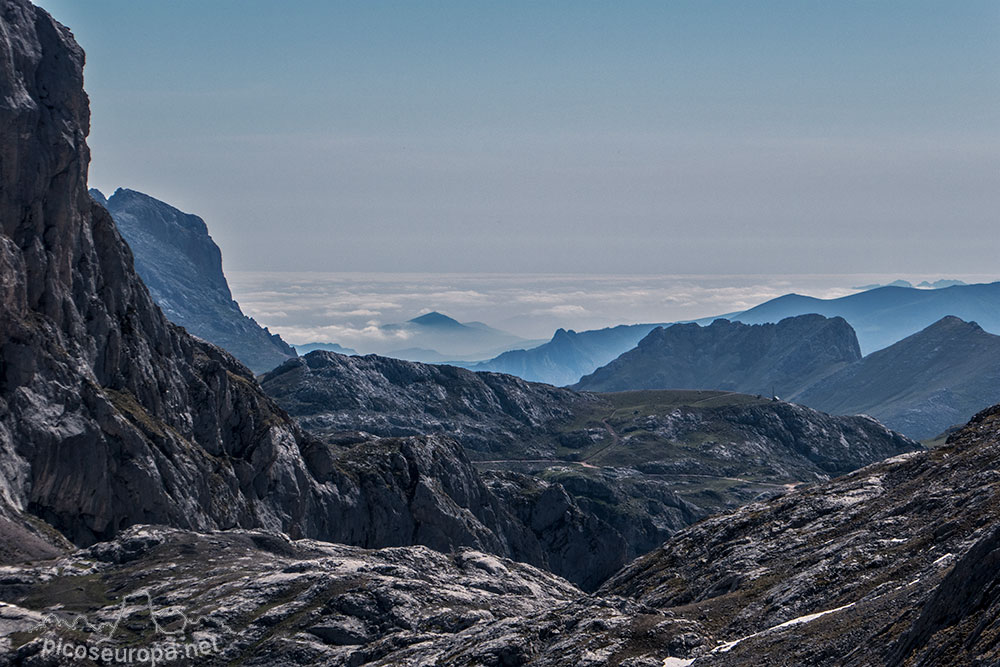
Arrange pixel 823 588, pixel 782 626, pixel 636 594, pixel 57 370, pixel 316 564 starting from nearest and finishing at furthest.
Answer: pixel 782 626, pixel 823 588, pixel 636 594, pixel 316 564, pixel 57 370

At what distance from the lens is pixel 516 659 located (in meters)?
97.1

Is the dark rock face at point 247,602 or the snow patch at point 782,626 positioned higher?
the snow patch at point 782,626

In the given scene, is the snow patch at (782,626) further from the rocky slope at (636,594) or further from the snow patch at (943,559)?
the snow patch at (943,559)

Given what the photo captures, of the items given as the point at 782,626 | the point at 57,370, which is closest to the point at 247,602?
the point at 57,370

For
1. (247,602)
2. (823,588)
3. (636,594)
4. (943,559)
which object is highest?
(943,559)

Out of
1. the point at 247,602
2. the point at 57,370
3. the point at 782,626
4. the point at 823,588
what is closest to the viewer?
the point at 782,626

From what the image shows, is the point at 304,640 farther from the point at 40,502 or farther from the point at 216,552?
the point at 40,502

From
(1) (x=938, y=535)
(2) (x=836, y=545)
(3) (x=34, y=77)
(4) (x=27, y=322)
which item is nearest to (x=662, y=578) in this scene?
(2) (x=836, y=545)

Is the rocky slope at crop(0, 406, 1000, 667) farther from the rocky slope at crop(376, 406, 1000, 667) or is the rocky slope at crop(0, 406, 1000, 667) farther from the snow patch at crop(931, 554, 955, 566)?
the snow patch at crop(931, 554, 955, 566)

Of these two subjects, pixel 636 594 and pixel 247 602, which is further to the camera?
pixel 636 594

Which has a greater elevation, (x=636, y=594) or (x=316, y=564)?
(x=316, y=564)

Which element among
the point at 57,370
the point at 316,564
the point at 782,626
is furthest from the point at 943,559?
the point at 57,370

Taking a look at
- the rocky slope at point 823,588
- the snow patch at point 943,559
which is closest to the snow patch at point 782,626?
the rocky slope at point 823,588

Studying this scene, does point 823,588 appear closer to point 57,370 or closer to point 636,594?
point 636,594
